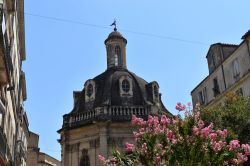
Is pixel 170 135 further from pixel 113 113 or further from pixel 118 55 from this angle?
pixel 118 55

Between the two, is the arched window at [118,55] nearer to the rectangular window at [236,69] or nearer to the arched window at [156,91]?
the arched window at [156,91]

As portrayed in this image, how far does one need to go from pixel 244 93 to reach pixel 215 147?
46.4 ft

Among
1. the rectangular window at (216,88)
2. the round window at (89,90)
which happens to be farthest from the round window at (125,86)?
the rectangular window at (216,88)

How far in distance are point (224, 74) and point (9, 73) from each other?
56.3 feet

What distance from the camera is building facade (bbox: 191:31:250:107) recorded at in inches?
973

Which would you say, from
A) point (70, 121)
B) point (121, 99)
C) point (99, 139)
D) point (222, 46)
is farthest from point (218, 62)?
point (70, 121)

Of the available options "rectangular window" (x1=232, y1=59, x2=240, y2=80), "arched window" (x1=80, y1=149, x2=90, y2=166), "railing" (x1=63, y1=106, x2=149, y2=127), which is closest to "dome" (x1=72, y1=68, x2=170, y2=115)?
"railing" (x1=63, y1=106, x2=149, y2=127)

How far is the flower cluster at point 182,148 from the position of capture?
11.4 m

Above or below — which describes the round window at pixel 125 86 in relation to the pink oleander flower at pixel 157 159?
above

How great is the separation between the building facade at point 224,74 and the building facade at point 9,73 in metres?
12.4

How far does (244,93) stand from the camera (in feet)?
81.4

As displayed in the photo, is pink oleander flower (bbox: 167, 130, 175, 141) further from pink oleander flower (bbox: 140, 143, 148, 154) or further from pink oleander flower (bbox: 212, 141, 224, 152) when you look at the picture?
pink oleander flower (bbox: 212, 141, 224, 152)

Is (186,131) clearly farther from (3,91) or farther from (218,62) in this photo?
(218,62)

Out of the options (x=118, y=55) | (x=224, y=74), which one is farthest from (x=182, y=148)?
(x=118, y=55)
